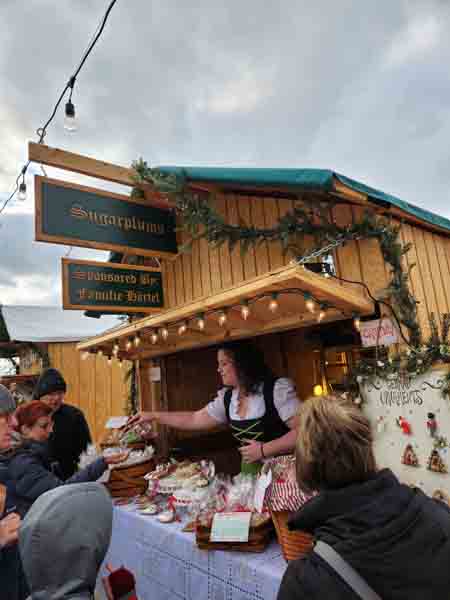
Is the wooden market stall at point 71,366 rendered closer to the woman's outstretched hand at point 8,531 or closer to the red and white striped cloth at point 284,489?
the red and white striped cloth at point 284,489

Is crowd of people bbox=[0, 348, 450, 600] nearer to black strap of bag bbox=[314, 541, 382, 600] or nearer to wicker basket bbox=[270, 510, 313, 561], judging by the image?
black strap of bag bbox=[314, 541, 382, 600]

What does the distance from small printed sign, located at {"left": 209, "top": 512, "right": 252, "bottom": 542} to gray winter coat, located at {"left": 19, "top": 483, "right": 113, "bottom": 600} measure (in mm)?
750

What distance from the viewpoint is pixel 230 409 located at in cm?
308

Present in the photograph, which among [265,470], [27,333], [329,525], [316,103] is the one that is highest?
[316,103]

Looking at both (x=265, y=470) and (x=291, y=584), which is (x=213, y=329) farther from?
(x=291, y=584)

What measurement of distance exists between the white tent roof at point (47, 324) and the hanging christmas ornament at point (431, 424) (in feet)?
20.6

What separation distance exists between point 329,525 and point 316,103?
5.48 meters

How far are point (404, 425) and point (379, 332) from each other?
0.55 metres

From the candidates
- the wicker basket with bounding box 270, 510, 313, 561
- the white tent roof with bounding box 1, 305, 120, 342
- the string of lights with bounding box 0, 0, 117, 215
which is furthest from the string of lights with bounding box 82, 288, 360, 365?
the white tent roof with bounding box 1, 305, 120, 342

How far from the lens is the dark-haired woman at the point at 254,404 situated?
2.58 meters

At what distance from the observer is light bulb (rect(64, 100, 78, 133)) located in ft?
10.3

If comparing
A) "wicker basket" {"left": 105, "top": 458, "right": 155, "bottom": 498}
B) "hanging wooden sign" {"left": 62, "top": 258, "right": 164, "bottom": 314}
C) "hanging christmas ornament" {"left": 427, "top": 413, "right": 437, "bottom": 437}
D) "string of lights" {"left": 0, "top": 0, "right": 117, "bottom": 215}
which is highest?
"string of lights" {"left": 0, "top": 0, "right": 117, "bottom": 215}

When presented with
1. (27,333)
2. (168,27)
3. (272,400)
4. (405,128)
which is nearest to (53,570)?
(272,400)

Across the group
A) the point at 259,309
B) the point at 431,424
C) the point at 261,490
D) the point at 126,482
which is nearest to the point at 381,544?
the point at 261,490
